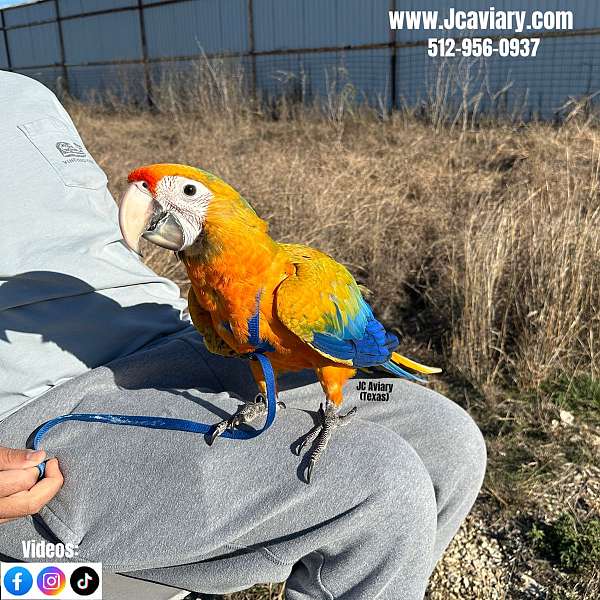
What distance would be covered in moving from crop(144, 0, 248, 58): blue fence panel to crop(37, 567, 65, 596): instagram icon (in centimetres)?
769

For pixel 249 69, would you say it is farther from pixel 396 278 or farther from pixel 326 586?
pixel 326 586

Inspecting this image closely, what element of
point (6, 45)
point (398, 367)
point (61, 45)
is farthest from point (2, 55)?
point (398, 367)

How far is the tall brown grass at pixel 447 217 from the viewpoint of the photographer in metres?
1.87

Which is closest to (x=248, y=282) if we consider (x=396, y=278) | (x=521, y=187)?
(x=396, y=278)

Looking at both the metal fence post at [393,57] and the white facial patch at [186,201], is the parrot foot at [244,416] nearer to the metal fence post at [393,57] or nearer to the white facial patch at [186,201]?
the white facial patch at [186,201]

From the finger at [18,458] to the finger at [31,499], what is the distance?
35 mm

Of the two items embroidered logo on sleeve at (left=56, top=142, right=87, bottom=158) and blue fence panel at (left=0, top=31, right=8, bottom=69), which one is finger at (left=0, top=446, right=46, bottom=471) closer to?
embroidered logo on sleeve at (left=56, top=142, right=87, bottom=158)

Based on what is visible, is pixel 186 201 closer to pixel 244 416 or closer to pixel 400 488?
pixel 244 416

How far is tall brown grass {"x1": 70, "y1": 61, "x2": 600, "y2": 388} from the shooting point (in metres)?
1.87

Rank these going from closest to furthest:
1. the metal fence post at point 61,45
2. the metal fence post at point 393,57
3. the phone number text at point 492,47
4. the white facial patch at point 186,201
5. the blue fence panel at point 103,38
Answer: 1. the white facial patch at point 186,201
2. the phone number text at point 492,47
3. the metal fence post at point 393,57
4. the blue fence panel at point 103,38
5. the metal fence post at point 61,45

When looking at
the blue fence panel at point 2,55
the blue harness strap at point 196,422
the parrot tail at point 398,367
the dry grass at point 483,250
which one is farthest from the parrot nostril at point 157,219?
the blue fence panel at point 2,55

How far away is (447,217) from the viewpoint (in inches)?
105

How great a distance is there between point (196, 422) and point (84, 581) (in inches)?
12.2

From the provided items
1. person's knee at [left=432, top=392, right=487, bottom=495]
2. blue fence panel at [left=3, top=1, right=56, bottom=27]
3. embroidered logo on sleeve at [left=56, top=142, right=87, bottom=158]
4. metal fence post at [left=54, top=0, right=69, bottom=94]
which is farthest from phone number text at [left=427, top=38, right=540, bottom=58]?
blue fence panel at [left=3, top=1, right=56, bottom=27]
